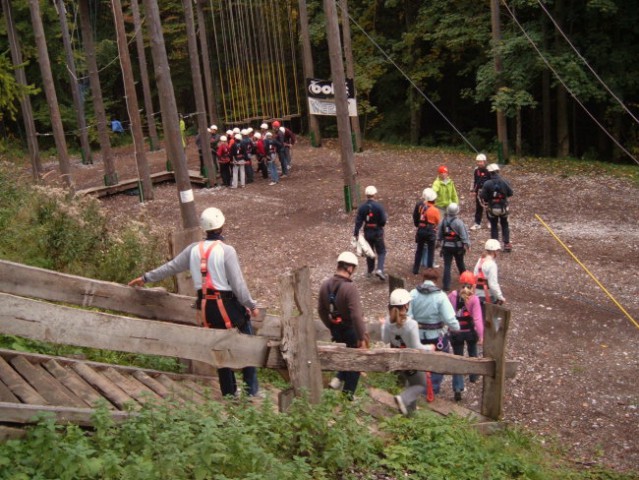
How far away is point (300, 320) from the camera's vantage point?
21.4 feet

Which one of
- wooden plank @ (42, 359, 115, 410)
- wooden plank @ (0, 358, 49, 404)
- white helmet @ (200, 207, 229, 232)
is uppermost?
white helmet @ (200, 207, 229, 232)

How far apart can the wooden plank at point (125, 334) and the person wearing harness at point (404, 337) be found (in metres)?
1.89

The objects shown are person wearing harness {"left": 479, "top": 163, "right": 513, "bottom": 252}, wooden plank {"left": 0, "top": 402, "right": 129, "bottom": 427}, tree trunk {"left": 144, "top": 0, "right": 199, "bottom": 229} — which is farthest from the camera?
person wearing harness {"left": 479, "top": 163, "right": 513, "bottom": 252}

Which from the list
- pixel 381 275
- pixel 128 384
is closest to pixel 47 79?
pixel 381 275

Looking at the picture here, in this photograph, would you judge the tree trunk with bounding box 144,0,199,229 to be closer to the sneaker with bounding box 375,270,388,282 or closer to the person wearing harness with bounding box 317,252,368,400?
the sneaker with bounding box 375,270,388,282

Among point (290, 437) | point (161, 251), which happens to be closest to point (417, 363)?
point (290, 437)

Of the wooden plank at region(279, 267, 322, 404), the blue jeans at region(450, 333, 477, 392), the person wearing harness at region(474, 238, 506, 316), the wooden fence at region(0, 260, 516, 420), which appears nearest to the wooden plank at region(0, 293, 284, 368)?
the wooden fence at region(0, 260, 516, 420)

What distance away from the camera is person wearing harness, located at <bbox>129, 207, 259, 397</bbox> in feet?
22.6

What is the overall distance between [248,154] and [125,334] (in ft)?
61.3

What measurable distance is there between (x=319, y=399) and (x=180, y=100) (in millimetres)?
44782

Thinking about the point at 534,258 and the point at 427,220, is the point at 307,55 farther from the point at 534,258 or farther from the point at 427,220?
the point at 427,220

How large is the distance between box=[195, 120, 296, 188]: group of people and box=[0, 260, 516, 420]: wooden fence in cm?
1633

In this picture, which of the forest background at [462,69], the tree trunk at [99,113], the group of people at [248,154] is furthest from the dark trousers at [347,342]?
the tree trunk at [99,113]

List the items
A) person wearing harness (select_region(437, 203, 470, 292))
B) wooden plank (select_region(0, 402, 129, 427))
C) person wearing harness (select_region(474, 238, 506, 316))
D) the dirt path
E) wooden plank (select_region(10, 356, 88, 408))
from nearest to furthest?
wooden plank (select_region(0, 402, 129, 427)) < wooden plank (select_region(10, 356, 88, 408)) < the dirt path < person wearing harness (select_region(474, 238, 506, 316)) < person wearing harness (select_region(437, 203, 470, 292))
